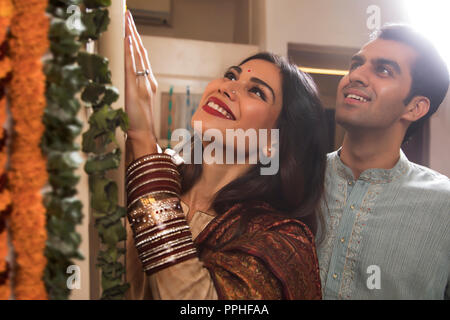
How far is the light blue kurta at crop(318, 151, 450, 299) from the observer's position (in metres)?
0.55

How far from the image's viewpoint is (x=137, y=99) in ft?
1.61

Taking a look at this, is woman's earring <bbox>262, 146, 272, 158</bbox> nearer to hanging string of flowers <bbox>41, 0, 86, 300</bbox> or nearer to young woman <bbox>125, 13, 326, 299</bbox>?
young woman <bbox>125, 13, 326, 299</bbox>

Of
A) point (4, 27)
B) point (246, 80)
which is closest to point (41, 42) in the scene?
point (4, 27)

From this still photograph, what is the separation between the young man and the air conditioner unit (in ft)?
1.07

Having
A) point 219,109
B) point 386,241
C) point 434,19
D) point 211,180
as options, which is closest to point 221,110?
point 219,109

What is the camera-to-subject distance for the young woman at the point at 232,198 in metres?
0.46

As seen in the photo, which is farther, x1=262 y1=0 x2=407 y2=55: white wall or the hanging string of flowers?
x1=262 y1=0 x2=407 y2=55: white wall

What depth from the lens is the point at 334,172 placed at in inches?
24.9

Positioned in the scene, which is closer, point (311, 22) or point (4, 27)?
point (4, 27)

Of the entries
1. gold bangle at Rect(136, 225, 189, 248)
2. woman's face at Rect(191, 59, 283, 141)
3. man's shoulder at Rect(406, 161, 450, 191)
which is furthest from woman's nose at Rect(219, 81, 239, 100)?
man's shoulder at Rect(406, 161, 450, 191)

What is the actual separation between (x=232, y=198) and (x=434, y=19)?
18.7 inches

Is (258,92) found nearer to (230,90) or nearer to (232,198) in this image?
(230,90)
